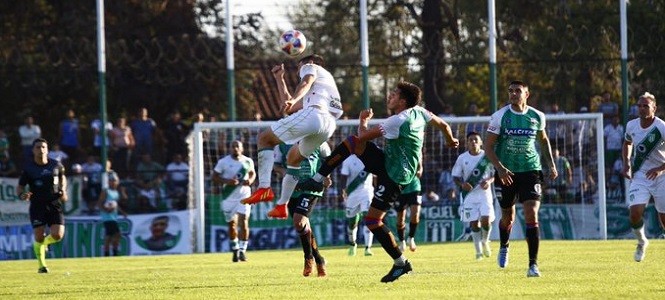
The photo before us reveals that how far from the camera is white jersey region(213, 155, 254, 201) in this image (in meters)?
26.4

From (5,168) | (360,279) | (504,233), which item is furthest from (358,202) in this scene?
(360,279)

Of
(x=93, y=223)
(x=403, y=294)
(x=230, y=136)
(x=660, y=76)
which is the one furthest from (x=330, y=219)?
(x=403, y=294)

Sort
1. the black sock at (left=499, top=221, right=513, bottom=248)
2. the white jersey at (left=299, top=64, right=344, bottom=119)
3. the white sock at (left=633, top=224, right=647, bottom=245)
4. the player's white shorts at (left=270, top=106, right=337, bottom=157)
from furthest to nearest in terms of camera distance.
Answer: the white sock at (left=633, top=224, right=647, bottom=245) → the black sock at (left=499, top=221, right=513, bottom=248) → the white jersey at (left=299, top=64, right=344, bottom=119) → the player's white shorts at (left=270, top=106, right=337, bottom=157)

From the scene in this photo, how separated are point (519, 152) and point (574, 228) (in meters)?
15.8

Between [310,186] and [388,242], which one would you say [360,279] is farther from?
[310,186]

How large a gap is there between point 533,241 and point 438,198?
15.4 m

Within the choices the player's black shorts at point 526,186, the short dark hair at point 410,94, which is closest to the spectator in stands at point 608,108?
the player's black shorts at point 526,186

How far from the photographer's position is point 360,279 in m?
16.6

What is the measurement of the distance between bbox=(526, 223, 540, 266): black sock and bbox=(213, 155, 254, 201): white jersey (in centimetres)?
1061

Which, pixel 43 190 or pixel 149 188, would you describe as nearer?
pixel 43 190

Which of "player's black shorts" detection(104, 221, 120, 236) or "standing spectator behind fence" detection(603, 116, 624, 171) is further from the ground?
"standing spectator behind fence" detection(603, 116, 624, 171)

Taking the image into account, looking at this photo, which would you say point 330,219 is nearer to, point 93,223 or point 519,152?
point 93,223

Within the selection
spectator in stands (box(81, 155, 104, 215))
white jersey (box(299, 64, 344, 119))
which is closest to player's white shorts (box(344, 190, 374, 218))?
spectator in stands (box(81, 155, 104, 215))

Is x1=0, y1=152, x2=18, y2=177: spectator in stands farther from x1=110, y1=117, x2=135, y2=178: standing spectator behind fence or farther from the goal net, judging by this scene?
the goal net
